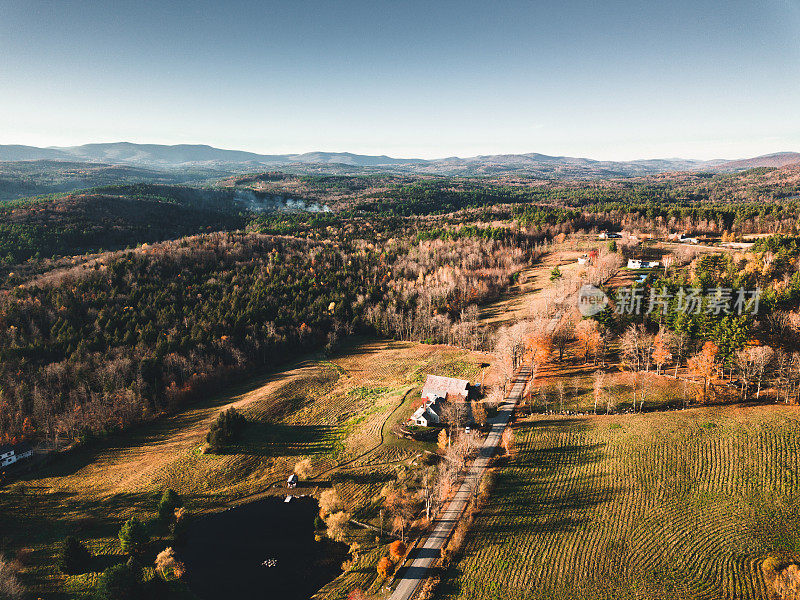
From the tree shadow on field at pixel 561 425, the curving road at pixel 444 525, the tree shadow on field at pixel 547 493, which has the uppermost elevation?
the tree shadow on field at pixel 561 425

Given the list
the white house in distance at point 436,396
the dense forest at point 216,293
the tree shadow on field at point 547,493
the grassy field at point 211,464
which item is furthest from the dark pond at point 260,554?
the dense forest at point 216,293

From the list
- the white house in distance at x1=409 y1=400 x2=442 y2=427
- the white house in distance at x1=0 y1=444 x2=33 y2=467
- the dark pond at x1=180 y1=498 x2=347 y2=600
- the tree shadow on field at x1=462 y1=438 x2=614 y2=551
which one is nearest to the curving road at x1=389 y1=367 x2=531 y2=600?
the tree shadow on field at x1=462 y1=438 x2=614 y2=551

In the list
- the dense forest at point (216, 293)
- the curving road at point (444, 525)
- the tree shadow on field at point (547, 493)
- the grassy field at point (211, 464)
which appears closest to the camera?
the curving road at point (444, 525)

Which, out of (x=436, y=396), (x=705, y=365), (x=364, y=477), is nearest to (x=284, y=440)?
(x=364, y=477)

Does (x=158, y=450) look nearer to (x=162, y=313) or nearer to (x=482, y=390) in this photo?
(x=162, y=313)

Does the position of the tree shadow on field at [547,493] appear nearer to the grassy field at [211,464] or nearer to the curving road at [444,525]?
the curving road at [444,525]

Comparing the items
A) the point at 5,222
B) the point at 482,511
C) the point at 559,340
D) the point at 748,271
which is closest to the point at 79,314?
the point at 5,222

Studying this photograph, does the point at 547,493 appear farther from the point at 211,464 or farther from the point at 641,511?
the point at 211,464
